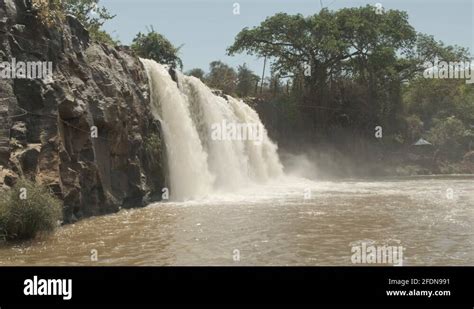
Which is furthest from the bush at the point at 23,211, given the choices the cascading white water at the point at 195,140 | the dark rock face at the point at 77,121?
the cascading white water at the point at 195,140

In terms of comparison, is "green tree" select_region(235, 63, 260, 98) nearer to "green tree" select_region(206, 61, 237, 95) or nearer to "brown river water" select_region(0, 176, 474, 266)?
"green tree" select_region(206, 61, 237, 95)

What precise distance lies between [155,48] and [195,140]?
19.1 m

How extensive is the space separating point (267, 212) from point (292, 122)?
27204 millimetres

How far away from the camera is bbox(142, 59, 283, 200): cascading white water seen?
21.4 metres

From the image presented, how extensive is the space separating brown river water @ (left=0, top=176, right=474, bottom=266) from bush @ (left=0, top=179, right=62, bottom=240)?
332mm

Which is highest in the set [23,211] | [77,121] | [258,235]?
[77,121]

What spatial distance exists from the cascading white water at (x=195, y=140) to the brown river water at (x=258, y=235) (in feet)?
10.3

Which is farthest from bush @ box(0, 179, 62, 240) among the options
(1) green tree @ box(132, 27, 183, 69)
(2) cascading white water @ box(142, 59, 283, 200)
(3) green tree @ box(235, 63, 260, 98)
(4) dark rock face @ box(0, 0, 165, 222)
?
(3) green tree @ box(235, 63, 260, 98)

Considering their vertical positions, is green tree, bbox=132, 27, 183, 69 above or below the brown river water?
above

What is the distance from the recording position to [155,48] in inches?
1545

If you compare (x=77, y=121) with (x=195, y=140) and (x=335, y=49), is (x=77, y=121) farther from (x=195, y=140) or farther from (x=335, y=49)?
(x=335, y=49)

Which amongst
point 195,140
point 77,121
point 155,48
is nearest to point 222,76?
point 155,48

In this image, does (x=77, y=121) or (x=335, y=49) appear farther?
(x=335, y=49)

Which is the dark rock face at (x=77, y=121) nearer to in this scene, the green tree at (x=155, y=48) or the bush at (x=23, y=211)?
the bush at (x=23, y=211)
